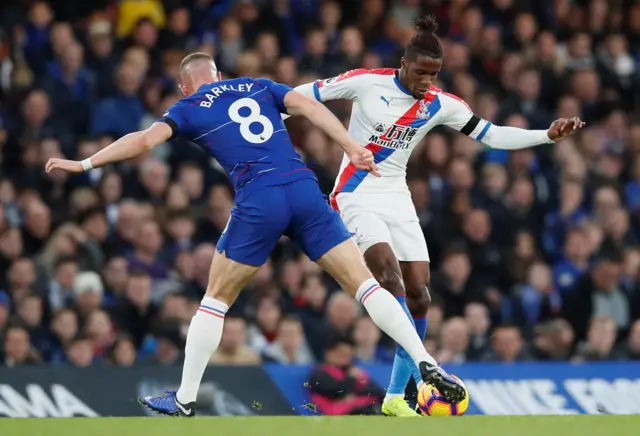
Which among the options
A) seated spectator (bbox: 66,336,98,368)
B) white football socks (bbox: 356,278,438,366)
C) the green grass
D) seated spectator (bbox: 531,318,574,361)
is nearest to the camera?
the green grass

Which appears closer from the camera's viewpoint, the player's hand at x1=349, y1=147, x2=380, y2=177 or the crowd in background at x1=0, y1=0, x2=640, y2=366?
the player's hand at x1=349, y1=147, x2=380, y2=177

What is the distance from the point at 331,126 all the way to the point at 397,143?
1.39 meters

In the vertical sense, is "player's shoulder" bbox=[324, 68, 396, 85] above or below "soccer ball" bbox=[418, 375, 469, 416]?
above

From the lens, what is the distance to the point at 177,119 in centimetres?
810

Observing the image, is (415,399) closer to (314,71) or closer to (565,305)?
(565,305)

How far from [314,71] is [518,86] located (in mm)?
2567

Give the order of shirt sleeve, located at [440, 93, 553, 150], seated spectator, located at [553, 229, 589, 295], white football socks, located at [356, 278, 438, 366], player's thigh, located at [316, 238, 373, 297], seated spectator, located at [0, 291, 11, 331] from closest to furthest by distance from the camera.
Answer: white football socks, located at [356, 278, 438, 366] < player's thigh, located at [316, 238, 373, 297] < shirt sleeve, located at [440, 93, 553, 150] < seated spectator, located at [0, 291, 11, 331] < seated spectator, located at [553, 229, 589, 295]

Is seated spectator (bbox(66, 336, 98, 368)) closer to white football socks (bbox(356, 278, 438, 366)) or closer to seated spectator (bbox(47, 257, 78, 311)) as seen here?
seated spectator (bbox(47, 257, 78, 311))

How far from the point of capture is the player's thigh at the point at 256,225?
805 cm

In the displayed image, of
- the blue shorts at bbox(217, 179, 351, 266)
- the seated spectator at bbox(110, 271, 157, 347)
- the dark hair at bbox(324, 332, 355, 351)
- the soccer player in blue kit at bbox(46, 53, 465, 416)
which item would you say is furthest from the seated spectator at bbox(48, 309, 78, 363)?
the blue shorts at bbox(217, 179, 351, 266)

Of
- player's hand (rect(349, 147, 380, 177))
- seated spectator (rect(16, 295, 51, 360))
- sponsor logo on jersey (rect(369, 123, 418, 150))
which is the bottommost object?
seated spectator (rect(16, 295, 51, 360))

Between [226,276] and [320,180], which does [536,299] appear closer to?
[320,180]

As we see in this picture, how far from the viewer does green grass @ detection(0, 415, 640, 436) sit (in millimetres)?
6648

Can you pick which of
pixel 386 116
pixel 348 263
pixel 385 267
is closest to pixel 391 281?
pixel 385 267
